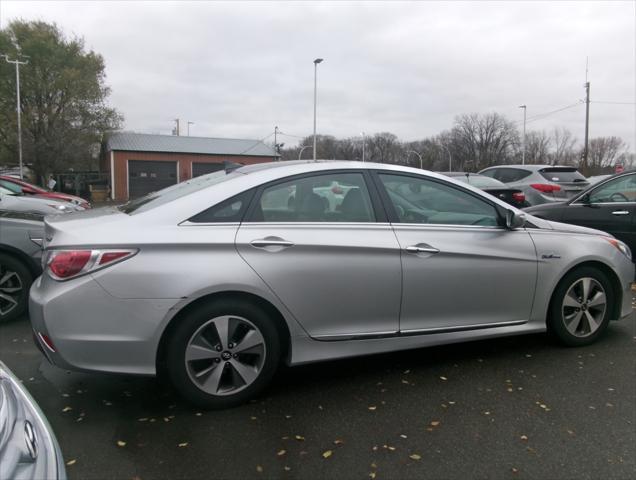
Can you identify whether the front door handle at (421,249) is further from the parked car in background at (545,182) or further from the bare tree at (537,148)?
the bare tree at (537,148)

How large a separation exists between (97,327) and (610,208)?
6.46m

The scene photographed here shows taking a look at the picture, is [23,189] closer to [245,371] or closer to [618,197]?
[245,371]

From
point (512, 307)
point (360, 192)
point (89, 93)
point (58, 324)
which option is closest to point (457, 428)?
point (512, 307)

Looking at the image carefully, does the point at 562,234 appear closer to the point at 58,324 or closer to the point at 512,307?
the point at 512,307

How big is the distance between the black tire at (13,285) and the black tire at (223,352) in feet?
8.71

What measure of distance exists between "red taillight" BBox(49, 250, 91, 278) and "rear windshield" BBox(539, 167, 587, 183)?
11.0 metres

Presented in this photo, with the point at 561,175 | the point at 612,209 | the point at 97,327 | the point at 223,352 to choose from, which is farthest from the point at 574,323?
the point at 561,175

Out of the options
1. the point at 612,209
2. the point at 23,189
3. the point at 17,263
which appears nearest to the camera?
the point at 17,263

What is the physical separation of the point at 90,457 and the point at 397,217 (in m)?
2.41

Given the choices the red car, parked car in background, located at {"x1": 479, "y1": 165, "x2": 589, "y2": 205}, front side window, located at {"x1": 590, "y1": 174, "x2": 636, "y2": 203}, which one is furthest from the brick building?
front side window, located at {"x1": 590, "y1": 174, "x2": 636, "y2": 203}

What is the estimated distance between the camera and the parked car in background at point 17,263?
4.92 m

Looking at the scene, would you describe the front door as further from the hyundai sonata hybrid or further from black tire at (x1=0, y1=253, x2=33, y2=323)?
black tire at (x1=0, y1=253, x2=33, y2=323)

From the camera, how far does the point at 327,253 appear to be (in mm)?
3404

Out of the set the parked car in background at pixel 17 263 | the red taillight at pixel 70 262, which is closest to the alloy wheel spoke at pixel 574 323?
the red taillight at pixel 70 262
